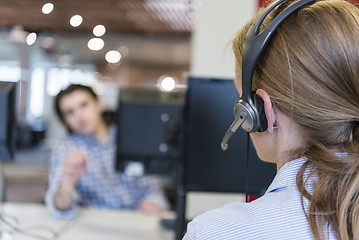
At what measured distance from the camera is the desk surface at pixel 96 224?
1.79m

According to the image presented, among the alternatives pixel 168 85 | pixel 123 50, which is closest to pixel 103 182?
pixel 168 85

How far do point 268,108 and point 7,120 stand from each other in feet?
3.89

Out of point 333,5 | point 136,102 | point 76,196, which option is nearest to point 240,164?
point 136,102

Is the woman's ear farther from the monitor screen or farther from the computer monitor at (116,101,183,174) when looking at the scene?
the computer monitor at (116,101,183,174)

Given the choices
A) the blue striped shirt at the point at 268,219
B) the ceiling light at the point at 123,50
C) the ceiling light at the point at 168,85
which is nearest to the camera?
the blue striped shirt at the point at 268,219

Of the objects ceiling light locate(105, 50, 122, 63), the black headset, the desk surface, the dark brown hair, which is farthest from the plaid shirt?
ceiling light locate(105, 50, 122, 63)

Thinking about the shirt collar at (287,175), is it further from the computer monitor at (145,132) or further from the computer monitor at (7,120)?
the computer monitor at (145,132)

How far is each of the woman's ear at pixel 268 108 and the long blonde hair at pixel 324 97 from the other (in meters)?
0.02

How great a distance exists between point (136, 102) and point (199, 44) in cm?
70

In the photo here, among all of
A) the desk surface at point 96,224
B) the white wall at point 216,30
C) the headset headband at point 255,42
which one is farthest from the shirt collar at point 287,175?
the white wall at point 216,30

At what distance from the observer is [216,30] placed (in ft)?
8.57

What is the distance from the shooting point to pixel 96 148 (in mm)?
2580

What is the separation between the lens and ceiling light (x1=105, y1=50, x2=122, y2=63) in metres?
12.6

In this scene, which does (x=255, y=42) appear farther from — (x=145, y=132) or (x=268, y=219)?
(x=145, y=132)
